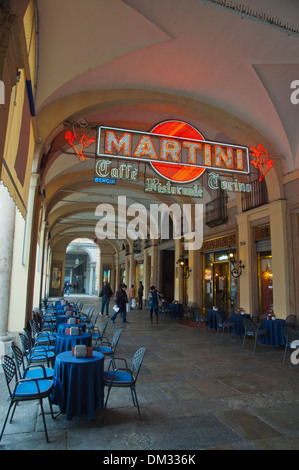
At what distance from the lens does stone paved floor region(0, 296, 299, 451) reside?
107 inches

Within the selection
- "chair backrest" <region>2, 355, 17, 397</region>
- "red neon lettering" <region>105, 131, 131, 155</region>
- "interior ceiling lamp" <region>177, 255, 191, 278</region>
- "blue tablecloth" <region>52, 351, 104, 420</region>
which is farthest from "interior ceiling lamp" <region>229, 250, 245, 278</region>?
"chair backrest" <region>2, 355, 17, 397</region>

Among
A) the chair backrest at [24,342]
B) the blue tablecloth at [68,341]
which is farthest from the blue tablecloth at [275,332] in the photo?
the chair backrest at [24,342]

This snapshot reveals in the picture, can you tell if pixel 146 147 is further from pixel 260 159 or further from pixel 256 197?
pixel 256 197

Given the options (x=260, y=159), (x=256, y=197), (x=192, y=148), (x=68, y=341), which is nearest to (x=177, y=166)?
(x=192, y=148)

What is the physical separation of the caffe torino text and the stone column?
2.17 m

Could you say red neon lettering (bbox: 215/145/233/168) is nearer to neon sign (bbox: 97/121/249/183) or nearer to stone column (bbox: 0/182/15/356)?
neon sign (bbox: 97/121/249/183)

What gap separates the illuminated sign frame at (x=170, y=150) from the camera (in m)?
4.91

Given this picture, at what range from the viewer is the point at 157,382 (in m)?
4.49

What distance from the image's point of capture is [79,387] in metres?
3.11

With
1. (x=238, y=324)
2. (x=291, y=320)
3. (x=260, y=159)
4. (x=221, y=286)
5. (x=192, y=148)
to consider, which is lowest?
(x=238, y=324)
